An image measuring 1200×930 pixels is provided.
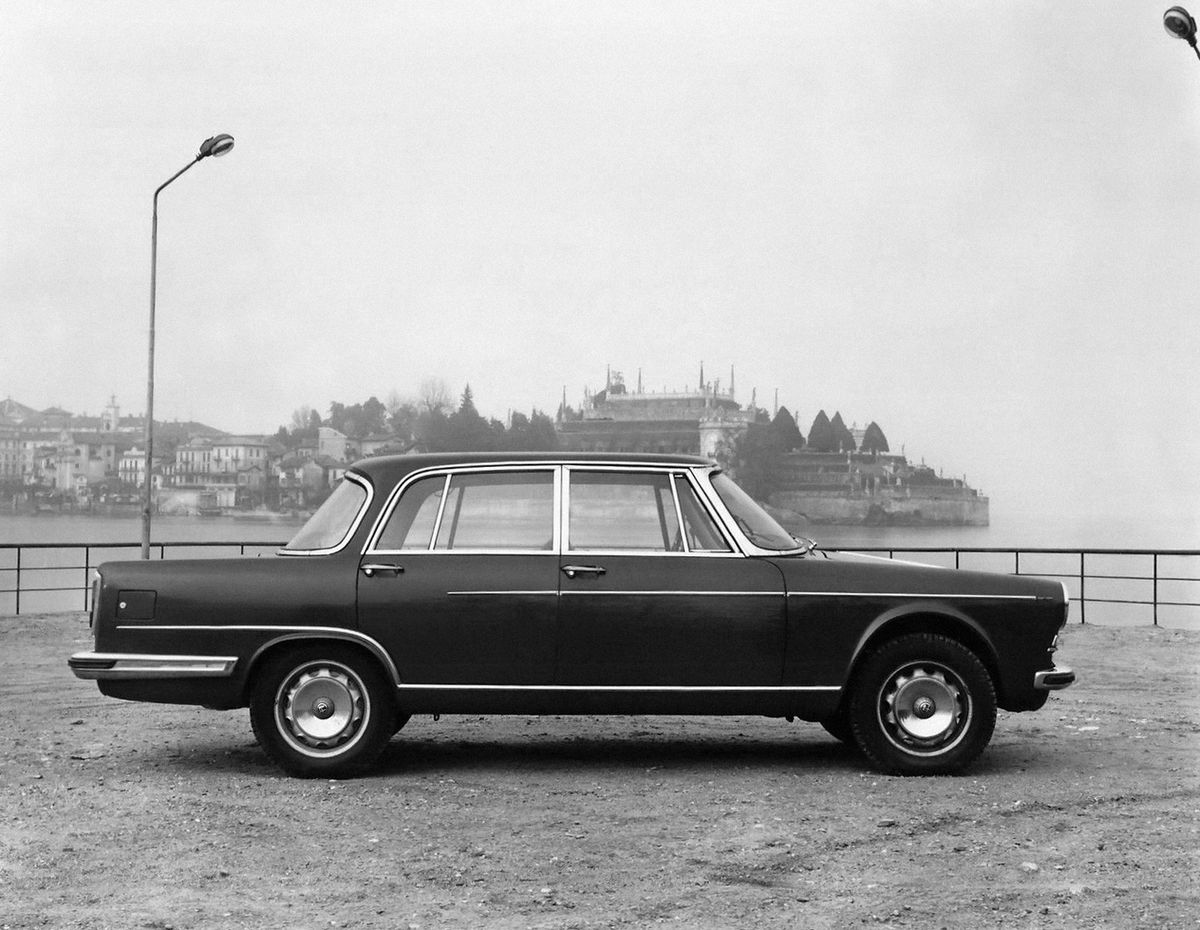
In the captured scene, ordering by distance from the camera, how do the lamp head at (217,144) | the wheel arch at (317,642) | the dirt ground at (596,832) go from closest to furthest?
1. the dirt ground at (596,832)
2. the wheel arch at (317,642)
3. the lamp head at (217,144)

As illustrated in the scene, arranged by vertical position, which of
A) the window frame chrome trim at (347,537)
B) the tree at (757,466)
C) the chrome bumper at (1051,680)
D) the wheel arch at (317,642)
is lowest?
the chrome bumper at (1051,680)

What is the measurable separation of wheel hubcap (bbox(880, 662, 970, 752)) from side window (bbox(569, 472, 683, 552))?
129cm

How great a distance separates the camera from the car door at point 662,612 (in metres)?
7.72

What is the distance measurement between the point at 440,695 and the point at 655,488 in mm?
1479

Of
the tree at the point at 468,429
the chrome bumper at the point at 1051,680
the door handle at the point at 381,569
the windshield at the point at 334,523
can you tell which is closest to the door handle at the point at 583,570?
the door handle at the point at 381,569

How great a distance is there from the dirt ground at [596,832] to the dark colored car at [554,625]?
38cm

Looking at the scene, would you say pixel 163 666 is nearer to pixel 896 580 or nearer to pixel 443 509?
pixel 443 509

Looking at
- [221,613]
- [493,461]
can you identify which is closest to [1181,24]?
[493,461]

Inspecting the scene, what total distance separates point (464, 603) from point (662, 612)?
3.20 ft

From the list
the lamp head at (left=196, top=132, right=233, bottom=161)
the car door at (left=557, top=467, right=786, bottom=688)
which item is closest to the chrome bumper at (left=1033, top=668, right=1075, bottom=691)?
the car door at (left=557, top=467, right=786, bottom=688)

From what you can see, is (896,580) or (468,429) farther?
(468,429)

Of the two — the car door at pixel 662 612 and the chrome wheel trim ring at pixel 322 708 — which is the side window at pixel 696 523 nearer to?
the car door at pixel 662 612

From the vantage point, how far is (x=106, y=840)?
6320mm

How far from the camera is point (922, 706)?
7.84 m
